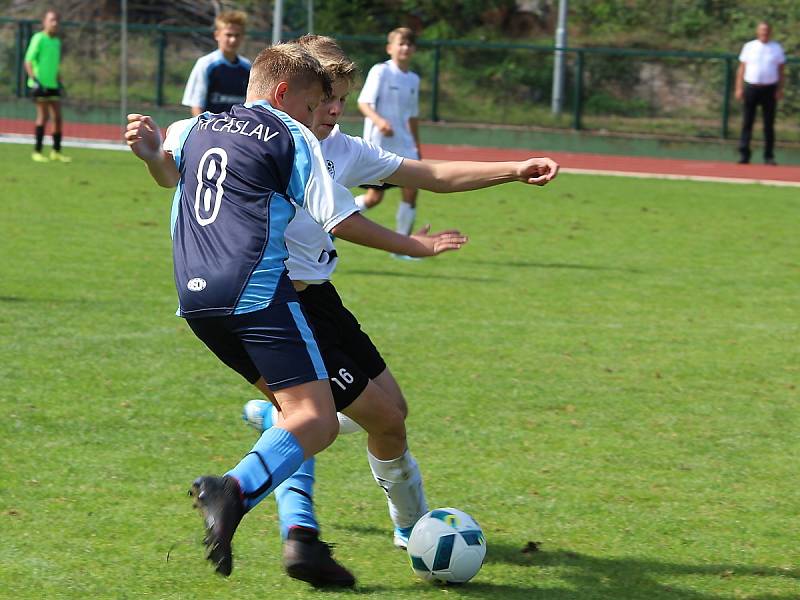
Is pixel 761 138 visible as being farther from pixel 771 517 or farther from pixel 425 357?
pixel 771 517

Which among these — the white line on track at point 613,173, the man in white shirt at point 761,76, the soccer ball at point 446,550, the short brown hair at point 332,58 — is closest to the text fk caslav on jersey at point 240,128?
the short brown hair at point 332,58

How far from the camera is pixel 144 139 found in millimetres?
4090

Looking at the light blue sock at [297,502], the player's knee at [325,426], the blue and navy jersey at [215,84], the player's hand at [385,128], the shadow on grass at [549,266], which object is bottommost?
the shadow on grass at [549,266]

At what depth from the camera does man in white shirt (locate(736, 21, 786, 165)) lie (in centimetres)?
2228

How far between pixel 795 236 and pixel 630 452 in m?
8.86

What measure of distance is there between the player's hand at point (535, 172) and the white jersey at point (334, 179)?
1.45 ft

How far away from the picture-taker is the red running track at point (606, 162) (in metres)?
22.0

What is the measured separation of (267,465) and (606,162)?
21.2 metres

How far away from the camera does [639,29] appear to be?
3350cm

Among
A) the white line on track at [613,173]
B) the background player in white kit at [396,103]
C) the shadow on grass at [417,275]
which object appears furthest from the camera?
the white line on track at [613,173]

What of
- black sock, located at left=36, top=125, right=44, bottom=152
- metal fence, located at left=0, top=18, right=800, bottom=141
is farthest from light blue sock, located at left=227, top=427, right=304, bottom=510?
metal fence, located at left=0, top=18, right=800, bottom=141

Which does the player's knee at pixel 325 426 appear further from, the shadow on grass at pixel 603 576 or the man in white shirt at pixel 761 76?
the man in white shirt at pixel 761 76

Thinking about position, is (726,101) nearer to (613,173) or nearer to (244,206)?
(613,173)

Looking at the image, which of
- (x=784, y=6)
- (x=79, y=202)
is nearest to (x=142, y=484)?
(x=79, y=202)
